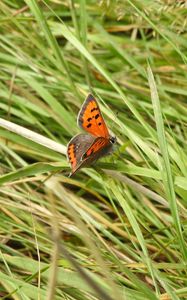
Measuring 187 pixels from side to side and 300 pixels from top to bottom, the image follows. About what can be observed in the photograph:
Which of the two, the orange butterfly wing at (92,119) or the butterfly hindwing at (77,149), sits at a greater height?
the orange butterfly wing at (92,119)

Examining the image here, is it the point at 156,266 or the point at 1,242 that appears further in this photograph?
the point at 1,242

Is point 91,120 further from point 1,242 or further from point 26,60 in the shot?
point 26,60

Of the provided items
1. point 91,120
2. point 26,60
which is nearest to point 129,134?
point 91,120

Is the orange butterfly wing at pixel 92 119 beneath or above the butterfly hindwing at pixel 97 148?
above

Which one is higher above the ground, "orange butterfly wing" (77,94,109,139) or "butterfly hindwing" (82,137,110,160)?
"orange butterfly wing" (77,94,109,139)
